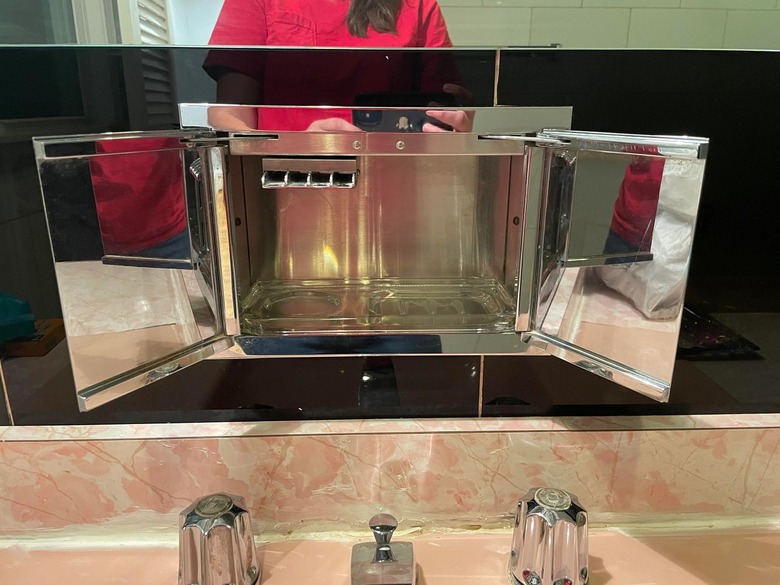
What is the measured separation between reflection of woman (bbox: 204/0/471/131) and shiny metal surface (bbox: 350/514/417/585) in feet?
1.46

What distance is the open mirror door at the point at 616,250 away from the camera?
0.57 m

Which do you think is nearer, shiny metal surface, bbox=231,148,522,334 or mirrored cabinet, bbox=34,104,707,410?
mirrored cabinet, bbox=34,104,707,410

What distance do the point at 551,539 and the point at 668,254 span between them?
34 centimetres

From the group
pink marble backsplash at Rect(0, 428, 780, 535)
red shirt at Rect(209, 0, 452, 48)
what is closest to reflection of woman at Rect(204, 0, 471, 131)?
red shirt at Rect(209, 0, 452, 48)

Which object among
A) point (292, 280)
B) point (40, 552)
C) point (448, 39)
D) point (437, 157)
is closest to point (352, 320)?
point (292, 280)

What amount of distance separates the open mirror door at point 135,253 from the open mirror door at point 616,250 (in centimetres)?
37

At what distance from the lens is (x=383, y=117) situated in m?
0.65

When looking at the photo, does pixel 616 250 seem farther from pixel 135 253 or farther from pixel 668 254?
pixel 135 253

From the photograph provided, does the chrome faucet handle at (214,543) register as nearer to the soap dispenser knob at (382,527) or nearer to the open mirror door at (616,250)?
the soap dispenser knob at (382,527)

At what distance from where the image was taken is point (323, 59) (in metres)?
0.65

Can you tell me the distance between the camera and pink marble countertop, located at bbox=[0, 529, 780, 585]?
73 centimetres

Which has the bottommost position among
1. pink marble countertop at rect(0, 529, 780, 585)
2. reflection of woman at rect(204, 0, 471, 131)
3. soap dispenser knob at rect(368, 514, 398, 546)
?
pink marble countertop at rect(0, 529, 780, 585)

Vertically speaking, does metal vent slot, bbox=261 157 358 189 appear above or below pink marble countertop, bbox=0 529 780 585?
above

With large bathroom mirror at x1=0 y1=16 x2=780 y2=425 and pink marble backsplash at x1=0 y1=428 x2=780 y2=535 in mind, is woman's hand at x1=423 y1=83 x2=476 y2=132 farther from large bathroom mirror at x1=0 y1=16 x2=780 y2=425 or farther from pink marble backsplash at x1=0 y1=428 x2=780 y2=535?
pink marble backsplash at x1=0 y1=428 x2=780 y2=535
